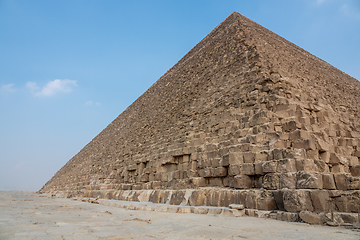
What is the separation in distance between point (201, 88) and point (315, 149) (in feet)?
20.8

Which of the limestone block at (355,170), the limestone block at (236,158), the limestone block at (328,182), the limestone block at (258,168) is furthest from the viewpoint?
the limestone block at (355,170)

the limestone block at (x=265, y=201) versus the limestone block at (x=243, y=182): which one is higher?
the limestone block at (x=243, y=182)

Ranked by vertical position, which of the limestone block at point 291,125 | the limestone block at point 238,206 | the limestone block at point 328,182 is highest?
the limestone block at point 291,125

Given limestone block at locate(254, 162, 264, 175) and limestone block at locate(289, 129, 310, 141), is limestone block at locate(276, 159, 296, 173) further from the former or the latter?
limestone block at locate(289, 129, 310, 141)

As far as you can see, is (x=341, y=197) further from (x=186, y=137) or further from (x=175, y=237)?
(x=186, y=137)

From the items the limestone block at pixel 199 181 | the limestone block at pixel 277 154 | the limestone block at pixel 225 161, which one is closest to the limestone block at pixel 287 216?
the limestone block at pixel 277 154

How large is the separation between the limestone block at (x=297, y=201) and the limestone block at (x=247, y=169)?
1.25m

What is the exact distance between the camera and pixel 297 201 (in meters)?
4.07

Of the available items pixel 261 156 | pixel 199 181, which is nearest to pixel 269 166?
pixel 261 156

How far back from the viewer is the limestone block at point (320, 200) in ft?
13.0

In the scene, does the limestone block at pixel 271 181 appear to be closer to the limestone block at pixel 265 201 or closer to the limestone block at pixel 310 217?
the limestone block at pixel 265 201

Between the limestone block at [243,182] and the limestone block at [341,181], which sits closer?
the limestone block at [341,181]

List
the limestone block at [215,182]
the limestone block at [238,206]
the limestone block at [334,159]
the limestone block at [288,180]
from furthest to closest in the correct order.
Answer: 1. the limestone block at [215,182]
2. the limestone block at [334,159]
3. the limestone block at [238,206]
4. the limestone block at [288,180]

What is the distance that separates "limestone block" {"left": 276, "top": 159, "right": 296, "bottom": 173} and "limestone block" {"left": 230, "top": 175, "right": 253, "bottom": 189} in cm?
77
